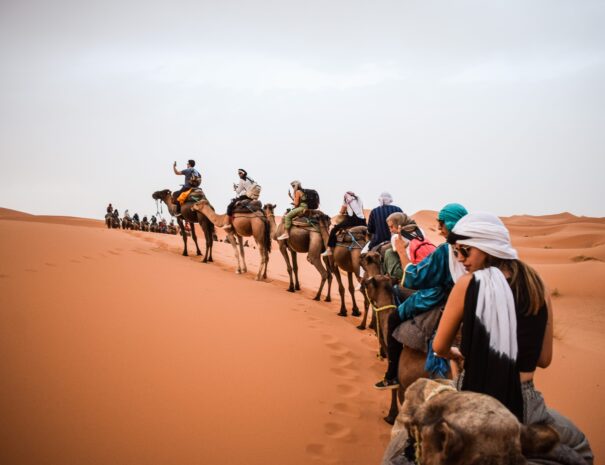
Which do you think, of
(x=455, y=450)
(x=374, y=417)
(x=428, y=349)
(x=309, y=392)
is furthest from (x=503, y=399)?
(x=309, y=392)

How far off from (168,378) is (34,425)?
1.33 metres

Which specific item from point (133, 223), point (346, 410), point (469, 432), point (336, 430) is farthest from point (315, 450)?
point (133, 223)

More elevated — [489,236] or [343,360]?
[489,236]

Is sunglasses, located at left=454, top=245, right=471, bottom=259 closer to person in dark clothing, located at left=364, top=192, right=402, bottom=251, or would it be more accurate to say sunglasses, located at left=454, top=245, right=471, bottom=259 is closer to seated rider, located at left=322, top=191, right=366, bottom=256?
person in dark clothing, located at left=364, top=192, right=402, bottom=251

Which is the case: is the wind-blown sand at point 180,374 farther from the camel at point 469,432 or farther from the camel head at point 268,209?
the camel head at point 268,209

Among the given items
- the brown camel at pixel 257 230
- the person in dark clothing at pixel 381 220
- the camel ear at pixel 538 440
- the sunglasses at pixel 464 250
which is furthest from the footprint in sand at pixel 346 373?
the brown camel at pixel 257 230

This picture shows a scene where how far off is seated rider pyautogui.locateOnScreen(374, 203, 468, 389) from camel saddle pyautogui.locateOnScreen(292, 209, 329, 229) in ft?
21.9

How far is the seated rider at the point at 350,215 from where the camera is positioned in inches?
363

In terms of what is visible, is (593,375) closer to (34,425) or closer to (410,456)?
(410,456)

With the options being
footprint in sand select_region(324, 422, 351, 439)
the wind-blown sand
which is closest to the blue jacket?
footprint in sand select_region(324, 422, 351, 439)

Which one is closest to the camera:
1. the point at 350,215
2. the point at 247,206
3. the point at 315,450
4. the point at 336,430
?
the point at 315,450

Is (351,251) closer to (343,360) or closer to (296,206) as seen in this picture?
(296,206)

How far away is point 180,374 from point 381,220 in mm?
3960

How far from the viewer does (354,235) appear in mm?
9164
